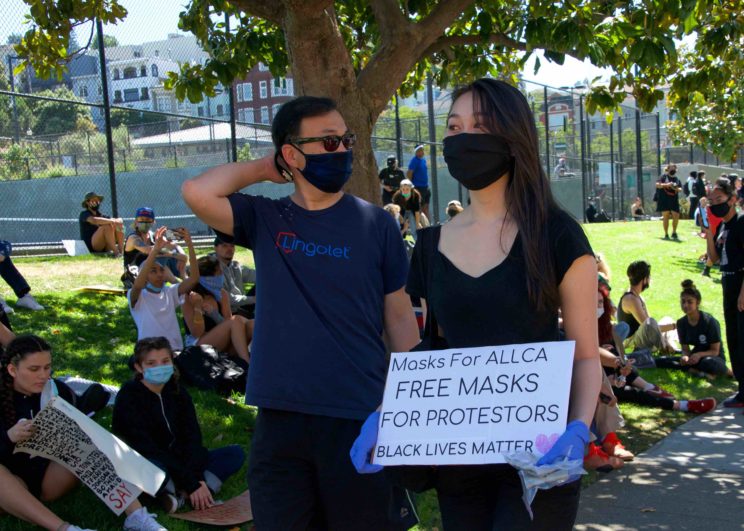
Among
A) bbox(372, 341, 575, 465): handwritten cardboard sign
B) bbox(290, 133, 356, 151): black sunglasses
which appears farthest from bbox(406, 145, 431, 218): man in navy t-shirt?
bbox(372, 341, 575, 465): handwritten cardboard sign

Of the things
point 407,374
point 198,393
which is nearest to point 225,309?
point 198,393

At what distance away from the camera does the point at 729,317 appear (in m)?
8.72

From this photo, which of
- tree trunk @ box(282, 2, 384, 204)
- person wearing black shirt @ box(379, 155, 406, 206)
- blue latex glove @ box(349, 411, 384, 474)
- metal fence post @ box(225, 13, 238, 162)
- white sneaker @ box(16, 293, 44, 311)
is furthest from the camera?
person wearing black shirt @ box(379, 155, 406, 206)

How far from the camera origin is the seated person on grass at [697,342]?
1038cm

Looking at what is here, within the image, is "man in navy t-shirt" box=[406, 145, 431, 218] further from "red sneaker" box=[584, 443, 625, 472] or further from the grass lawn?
"red sneaker" box=[584, 443, 625, 472]

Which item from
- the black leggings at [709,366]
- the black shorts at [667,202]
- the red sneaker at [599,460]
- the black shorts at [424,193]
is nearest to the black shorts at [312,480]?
the red sneaker at [599,460]

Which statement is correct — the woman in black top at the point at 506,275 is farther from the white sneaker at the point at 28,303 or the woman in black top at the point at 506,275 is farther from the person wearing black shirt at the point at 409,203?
the person wearing black shirt at the point at 409,203

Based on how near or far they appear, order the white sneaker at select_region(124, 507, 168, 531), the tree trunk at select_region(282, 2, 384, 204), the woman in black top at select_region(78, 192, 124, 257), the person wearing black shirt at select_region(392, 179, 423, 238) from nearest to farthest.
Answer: the white sneaker at select_region(124, 507, 168, 531) → the tree trunk at select_region(282, 2, 384, 204) → the woman in black top at select_region(78, 192, 124, 257) → the person wearing black shirt at select_region(392, 179, 423, 238)

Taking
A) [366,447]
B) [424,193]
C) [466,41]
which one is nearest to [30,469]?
[366,447]

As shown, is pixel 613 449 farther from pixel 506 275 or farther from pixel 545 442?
pixel 545 442

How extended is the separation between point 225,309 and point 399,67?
329 centimetres

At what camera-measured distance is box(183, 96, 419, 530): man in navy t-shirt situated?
312 centimetres

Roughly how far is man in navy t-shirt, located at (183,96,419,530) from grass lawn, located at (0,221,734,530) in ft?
7.99

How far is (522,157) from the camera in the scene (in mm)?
2688
